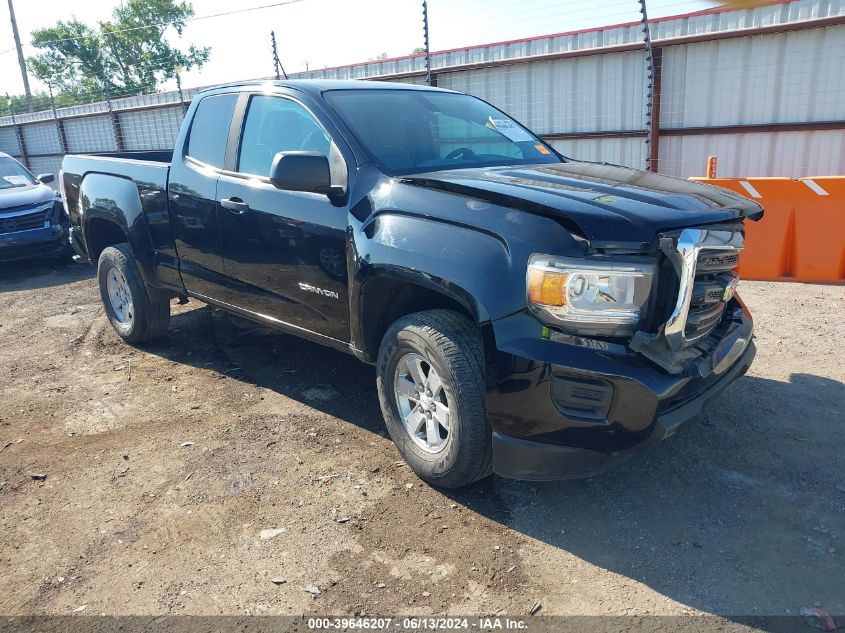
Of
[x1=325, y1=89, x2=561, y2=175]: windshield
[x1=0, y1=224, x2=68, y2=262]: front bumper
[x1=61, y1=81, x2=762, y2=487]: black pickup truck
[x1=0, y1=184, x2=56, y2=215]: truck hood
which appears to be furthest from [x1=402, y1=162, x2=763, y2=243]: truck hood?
[x1=0, y1=184, x2=56, y2=215]: truck hood

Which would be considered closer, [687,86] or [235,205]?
[235,205]

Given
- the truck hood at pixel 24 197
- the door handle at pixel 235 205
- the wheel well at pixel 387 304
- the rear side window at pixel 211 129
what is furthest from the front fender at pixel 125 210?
the truck hood at pixel 24 197

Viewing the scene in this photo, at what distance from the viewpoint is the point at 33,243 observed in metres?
8.90

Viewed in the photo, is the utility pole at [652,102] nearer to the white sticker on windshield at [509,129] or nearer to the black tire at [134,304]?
the white sticker on windshield at [509,129]

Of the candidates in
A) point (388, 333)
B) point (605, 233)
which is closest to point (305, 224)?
point (388, 333)

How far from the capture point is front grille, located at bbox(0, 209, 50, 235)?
8711 mm

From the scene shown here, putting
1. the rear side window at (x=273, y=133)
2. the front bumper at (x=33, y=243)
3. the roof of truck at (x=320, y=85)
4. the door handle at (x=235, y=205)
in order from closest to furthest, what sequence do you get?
the rear side window at (x=273, y=133) → the roof of truck at (x=320, y=85) → the door handle at (x=235, y=205) → the front bumper at (x=33, y=243)

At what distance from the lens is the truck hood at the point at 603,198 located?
8.59 ft

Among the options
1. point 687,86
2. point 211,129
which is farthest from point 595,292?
point 687,86

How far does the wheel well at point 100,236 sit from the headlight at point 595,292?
433 cm

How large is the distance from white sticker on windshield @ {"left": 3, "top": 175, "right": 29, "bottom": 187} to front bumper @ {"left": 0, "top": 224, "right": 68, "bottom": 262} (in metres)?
1.10

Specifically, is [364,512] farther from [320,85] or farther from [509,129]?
[509,129]

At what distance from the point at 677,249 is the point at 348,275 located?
1.61 meters

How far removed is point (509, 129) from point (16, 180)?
8.35 meters
